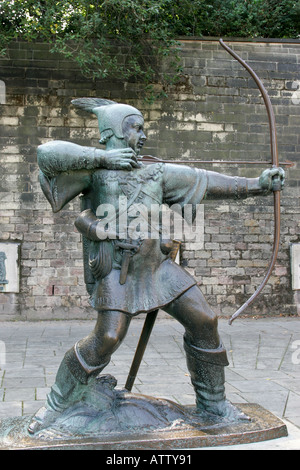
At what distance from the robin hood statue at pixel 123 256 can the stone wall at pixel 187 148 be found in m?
5.73

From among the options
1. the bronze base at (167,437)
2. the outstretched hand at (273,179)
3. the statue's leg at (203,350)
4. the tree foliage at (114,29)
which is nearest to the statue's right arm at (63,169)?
the statue's leg at (203,350)

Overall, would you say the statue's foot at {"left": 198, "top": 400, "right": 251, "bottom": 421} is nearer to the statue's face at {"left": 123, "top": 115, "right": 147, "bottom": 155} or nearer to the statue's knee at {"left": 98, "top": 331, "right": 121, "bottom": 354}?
the statue's knee at {"left": 98, "top": 331, "right": 121, "bottom": 354}

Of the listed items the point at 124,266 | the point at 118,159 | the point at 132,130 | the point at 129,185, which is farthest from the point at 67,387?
the point at 132,130

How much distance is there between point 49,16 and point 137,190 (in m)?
5.92

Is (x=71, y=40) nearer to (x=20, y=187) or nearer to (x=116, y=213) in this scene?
(x=20, y=187)

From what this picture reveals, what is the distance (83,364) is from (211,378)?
72 cm

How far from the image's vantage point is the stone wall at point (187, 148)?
8398 mm

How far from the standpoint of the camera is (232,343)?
6367 mm

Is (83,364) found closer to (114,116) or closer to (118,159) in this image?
(118,159)

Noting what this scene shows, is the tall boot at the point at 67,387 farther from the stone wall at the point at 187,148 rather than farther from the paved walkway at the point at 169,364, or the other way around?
the stone wall at the point at 187,148

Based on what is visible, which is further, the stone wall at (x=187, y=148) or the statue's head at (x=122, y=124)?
the stone wall at (x=187, y=148)

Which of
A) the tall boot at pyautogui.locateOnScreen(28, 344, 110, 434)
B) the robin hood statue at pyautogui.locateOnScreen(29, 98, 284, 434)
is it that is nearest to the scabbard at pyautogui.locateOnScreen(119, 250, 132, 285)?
the robin hood statue at pyautogui.locateOnScreen(29, 98, 284, 434)

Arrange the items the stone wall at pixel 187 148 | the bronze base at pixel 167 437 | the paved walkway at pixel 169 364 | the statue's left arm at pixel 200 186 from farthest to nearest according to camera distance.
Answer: the stone wall at pixel 187 148, the paved walkway at pixel 169 364, the statue's left arm at pixel 200 186, the bronze base at pixel 167 437

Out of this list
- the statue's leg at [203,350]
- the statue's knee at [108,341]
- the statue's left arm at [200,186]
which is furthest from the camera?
the statue's left arm at [200,186]
